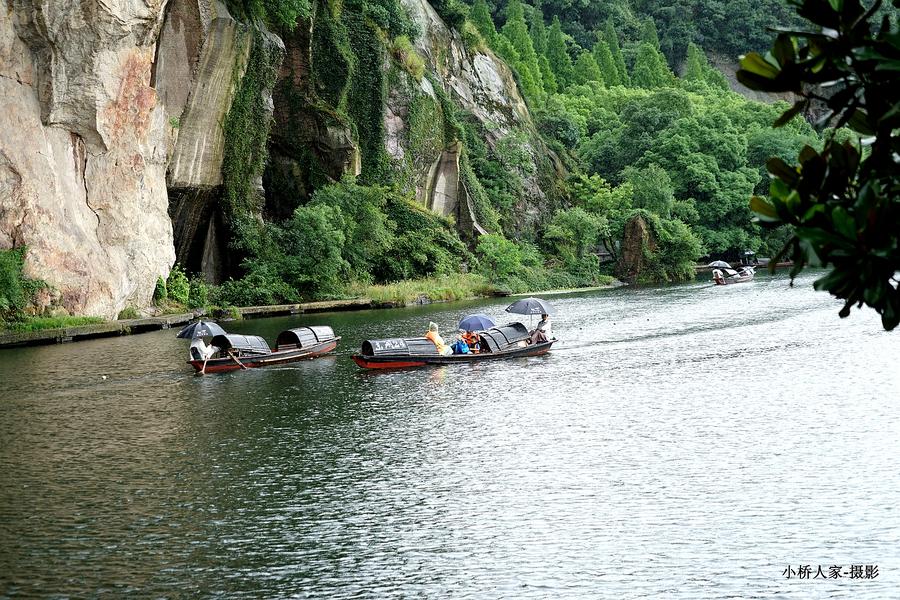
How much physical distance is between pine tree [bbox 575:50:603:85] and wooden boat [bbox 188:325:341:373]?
332 ft

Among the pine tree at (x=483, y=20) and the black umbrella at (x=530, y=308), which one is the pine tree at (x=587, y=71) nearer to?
the pine tree at (x=483, y=20)

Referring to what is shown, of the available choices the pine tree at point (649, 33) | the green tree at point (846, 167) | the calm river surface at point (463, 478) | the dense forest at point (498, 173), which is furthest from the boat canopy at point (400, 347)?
the pine tree at point (649, 33)

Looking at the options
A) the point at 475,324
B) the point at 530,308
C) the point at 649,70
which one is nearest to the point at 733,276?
the point at 530,308

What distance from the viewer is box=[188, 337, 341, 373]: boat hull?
1326 inches

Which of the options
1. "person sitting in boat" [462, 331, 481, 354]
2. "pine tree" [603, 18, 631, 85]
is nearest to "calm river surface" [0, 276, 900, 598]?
"person sitting in boat" [462, 331, 481, 354]

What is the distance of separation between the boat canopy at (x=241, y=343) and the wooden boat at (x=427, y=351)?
4.33m

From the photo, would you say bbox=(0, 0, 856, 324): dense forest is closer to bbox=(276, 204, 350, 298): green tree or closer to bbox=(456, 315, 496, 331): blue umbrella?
bbox=(276, 204, 350, 298): green tree

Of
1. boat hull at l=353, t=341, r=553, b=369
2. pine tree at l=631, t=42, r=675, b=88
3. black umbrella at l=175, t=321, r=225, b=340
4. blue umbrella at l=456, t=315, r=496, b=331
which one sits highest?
pine tree at l=631, t=42, r=675, b=88

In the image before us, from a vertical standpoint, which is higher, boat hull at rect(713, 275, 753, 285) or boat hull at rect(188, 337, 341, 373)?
boat hull at rect(713, 275, 753, 285)

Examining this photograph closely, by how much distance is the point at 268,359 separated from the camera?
1396 inches

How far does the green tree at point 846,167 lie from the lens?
581cm

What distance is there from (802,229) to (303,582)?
9.01 m

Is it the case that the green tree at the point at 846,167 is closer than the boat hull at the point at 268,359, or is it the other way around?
the green tree at the point at 846,167

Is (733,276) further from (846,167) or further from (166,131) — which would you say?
(846,167)
